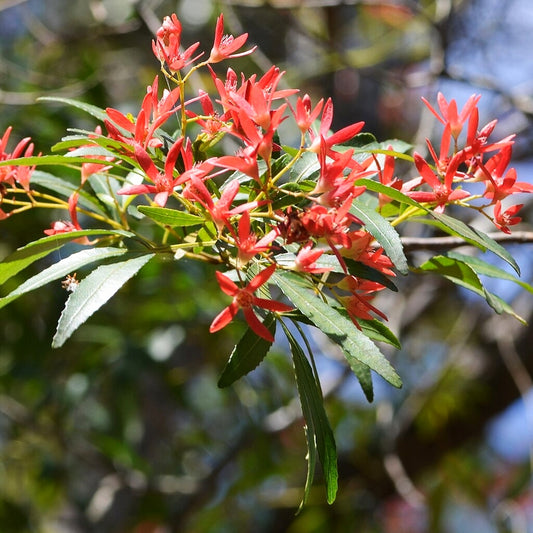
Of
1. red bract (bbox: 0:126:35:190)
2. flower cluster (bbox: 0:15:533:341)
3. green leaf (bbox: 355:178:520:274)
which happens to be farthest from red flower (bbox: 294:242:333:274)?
red bract (bbox: 0:126:35:190)

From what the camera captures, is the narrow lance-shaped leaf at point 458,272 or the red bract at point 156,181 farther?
the narrow lance-shaped leaf at point 458,272

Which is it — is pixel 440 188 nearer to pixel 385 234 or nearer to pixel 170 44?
pixel 385 234

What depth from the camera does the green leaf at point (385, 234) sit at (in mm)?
699

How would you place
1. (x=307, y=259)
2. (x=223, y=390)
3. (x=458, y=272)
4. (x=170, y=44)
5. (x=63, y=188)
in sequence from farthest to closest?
(x=223, y=390) < (x=63, y=188) < (x=458, y=272) < (x=170, y=44) < (x=307, y=259)

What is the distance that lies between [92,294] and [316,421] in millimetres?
288

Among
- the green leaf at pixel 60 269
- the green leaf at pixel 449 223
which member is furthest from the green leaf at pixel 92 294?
the green leaf at pixel 449 223

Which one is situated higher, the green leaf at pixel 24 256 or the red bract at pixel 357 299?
the green leaf at pixel 24 256

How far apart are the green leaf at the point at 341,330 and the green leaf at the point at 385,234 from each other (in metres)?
0.09

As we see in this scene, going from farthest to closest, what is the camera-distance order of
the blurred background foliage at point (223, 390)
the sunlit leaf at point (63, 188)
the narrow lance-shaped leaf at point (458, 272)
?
the blurred background foliage at point (223, 390)
the sunlit leaf at point (63, 188)
the narrow lance-shaped leaf at point (458, 272)

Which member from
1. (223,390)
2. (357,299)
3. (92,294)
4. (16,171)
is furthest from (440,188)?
(223,390)

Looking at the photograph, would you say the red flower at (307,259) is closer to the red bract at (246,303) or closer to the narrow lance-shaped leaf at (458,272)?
the red bract at (246,303)

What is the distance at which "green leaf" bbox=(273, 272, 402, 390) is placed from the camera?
713 millimetres

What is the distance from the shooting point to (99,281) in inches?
28.9

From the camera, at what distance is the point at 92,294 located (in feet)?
→ 2.35
